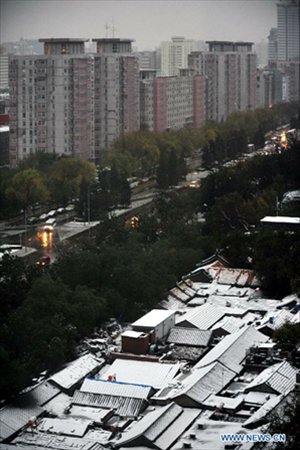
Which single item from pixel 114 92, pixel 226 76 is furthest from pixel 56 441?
pixel 226 76

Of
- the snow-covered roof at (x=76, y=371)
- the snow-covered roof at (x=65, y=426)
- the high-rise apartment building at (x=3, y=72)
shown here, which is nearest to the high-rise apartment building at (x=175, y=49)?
the high-rise apartment building at (x=3, y=72)

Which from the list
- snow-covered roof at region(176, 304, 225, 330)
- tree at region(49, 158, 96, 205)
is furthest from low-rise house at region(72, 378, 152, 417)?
tree at region(49, 158, 96, 205)

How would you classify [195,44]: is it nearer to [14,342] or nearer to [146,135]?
[146,135]

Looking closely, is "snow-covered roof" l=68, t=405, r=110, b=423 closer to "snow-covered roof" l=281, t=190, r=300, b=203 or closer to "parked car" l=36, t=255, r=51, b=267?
"parked car" l=36, t=255, r=51, b=267

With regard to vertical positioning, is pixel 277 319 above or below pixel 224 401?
above

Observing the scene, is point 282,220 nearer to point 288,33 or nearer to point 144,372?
point 144,372
